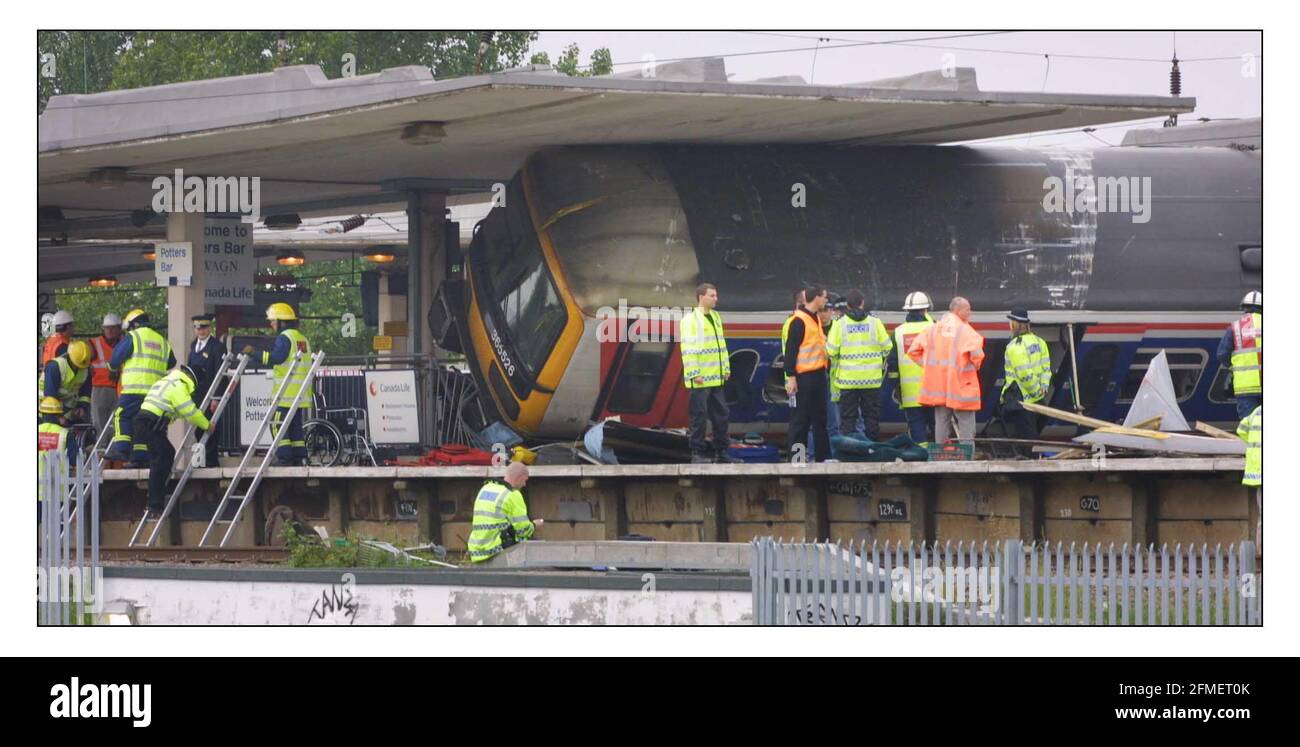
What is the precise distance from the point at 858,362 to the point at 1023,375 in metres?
2.07

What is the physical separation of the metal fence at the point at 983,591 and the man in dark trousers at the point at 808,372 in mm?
Result: 5106

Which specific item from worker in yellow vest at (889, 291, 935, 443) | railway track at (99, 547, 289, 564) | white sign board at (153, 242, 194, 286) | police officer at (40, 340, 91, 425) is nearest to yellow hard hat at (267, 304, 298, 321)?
white sign board at (153, 242, 194, 286)

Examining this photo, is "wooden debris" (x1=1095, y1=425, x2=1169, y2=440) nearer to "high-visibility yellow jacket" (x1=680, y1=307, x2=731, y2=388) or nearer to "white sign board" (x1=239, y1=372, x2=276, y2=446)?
"high-visibility yellow jacket" (x1=680, y1=307, x2=731, y2=388)

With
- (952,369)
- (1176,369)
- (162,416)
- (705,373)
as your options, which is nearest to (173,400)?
(162,416)

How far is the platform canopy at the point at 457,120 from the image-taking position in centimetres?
1777

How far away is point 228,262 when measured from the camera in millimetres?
23906

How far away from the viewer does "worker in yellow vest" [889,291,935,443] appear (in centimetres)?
1909

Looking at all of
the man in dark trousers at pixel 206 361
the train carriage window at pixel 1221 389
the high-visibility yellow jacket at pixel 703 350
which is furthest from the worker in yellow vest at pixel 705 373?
the man in dark trousers at pixel 206 361

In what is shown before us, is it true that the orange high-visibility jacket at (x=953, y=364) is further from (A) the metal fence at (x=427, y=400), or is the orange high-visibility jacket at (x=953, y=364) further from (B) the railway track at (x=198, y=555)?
(B) the railway track at (x=198, y=555)

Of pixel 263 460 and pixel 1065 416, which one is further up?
pixel 1065 416

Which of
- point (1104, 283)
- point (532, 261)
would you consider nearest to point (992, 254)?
point (1104, 283)

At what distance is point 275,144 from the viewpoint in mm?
20219

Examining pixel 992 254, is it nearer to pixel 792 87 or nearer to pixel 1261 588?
pixel 792 87

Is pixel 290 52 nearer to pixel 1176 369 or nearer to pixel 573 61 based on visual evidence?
pixel 573 61
